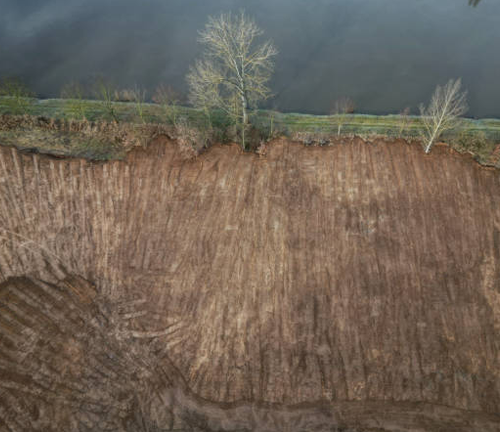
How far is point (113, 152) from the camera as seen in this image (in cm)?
1919

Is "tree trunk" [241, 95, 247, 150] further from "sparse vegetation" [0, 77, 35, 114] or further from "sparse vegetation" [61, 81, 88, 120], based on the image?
"sparse vegetation" [0, 77, 35, 114]

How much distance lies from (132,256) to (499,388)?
14.9 metres

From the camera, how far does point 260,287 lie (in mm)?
15352

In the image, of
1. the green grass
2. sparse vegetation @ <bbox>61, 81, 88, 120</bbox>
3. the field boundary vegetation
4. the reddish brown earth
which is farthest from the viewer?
sparse vegetation @ <bbox>61, 81, 88, 120</bbox>

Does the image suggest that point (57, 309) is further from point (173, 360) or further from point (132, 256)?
point (173, 360)

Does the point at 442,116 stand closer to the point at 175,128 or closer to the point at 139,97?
the point at 175,128

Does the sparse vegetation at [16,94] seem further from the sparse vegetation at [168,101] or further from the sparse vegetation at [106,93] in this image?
the sparse vegetation at [168,101]

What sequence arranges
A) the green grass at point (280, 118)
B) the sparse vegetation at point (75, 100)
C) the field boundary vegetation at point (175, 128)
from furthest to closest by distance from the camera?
the sparse vegetation at point (75, 100) < the green grass at point (280, 118) < the field boundary vegetation at point (175, 128)

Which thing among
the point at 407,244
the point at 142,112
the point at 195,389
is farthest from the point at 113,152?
the point at 407,244

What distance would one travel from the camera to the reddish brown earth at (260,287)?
13.3 meters

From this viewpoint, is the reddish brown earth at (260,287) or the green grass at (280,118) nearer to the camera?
the reddish brown earth at (260,287)

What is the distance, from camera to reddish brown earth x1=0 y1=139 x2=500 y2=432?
13305 millimetres

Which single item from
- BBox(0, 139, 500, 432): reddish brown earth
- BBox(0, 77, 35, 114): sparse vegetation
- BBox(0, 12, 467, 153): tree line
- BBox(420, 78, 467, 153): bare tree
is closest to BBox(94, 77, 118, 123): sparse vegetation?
BBox(0, 12, 467, 153): tree line

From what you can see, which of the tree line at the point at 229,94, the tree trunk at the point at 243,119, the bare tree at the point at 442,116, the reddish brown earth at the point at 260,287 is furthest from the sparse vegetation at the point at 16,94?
the bare tree at the point at 442,116
